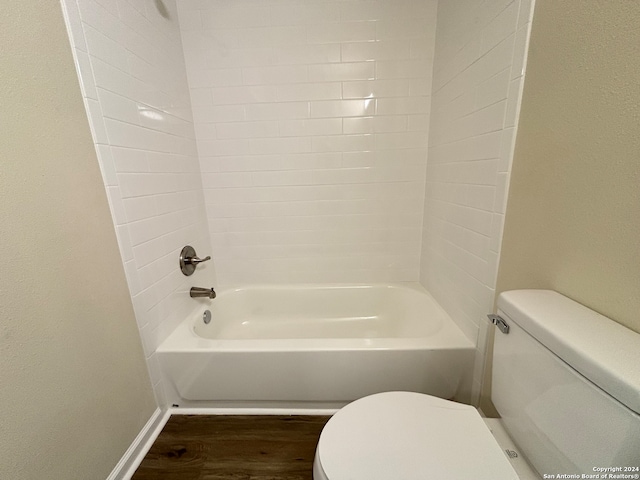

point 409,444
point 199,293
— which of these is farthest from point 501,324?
point 199,293

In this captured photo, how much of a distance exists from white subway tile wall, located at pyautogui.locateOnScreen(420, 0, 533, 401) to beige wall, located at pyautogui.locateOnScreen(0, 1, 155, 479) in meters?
1.43

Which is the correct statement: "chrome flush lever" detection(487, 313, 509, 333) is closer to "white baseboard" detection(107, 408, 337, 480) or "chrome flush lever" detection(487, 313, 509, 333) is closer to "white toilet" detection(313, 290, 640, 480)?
"white toilet" detection(313, 290, 640, 480)

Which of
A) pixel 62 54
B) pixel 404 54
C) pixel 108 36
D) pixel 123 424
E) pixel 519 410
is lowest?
pixel 123 424

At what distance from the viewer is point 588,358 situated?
46 centimetres

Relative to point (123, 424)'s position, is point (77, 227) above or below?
above

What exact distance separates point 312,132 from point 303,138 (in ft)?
0.22

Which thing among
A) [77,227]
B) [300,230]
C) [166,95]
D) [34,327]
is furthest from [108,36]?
[300,230]

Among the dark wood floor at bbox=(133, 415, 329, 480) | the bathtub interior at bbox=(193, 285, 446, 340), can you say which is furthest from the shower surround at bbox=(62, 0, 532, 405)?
the dark wood floor at bbox=(133, 415, 329, 480)

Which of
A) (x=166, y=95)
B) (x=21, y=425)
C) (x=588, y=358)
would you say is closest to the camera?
(x=588, y=358)

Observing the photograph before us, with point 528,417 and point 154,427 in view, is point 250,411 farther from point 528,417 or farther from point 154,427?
point 528,417

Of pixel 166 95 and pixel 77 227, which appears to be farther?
pixel 166 95

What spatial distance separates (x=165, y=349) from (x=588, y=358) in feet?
4.66

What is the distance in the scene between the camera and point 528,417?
632mm

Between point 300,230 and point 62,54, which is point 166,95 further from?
point 300,230
